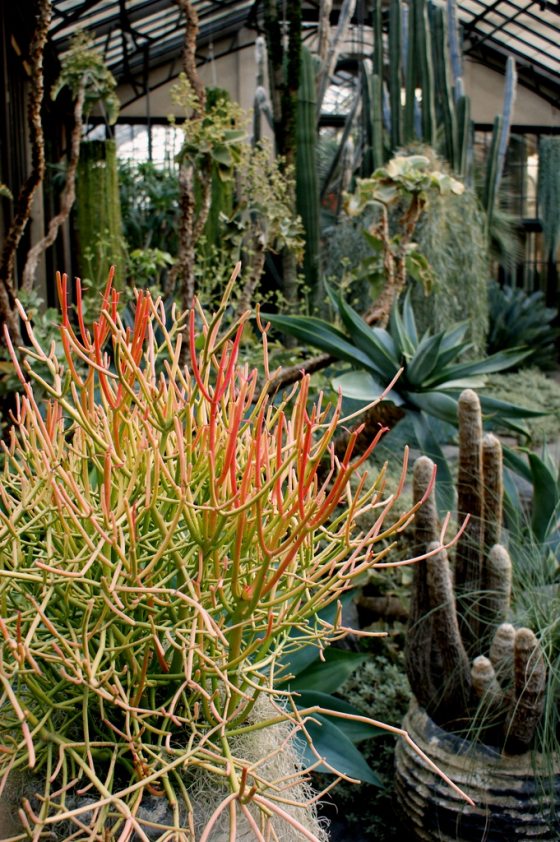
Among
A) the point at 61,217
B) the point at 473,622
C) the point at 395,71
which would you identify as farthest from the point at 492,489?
the point at 395,71

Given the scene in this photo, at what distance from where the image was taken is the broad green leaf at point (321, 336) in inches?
96.0

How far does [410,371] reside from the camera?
95.0 inches

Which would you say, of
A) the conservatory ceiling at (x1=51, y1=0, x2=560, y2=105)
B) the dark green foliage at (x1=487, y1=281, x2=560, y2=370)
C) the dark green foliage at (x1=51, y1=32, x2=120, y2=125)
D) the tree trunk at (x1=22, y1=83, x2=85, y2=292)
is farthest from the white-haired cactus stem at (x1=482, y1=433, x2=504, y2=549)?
the conservatory ceiling at (x1=51, y1=0, x2=560, y2=105)

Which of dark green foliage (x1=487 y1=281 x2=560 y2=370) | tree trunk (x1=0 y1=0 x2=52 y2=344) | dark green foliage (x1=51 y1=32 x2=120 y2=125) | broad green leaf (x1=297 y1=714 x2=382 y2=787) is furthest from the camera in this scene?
dark green foliage (x1=487 y1=281 x2=560 y2=370)

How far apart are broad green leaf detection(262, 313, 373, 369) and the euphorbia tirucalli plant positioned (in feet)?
5.30

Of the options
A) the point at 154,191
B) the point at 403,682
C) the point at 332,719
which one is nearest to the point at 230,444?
the point at 332,719

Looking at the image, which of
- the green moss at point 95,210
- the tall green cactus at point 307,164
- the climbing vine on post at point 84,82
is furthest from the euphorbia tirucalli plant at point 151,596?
the tall green cactus at point 307,164

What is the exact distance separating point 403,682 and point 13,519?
1949mm

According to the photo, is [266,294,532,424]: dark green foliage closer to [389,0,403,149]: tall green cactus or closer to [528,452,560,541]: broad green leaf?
[528,452,560,541]: broad green leaf

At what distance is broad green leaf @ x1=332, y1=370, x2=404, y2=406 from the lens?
227cm

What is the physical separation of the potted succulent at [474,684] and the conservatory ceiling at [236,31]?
8485 mm

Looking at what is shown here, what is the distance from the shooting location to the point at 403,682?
2.44m

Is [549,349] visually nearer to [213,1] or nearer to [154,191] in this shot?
[154,191]

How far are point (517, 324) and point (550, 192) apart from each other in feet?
16.9
